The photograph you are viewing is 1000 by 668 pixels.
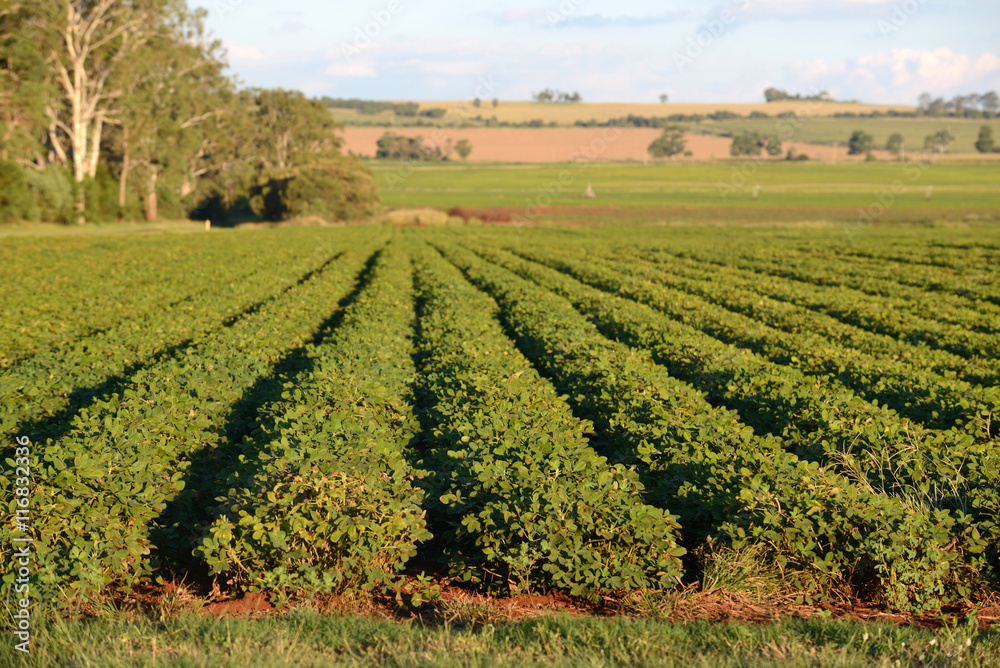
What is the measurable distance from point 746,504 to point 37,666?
520 centimetres

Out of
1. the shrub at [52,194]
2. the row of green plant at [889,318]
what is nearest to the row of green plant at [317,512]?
the row of green plant at [889,318]

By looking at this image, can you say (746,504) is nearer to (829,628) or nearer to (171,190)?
(829,628)

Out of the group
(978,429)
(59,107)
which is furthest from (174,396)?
(59,107)

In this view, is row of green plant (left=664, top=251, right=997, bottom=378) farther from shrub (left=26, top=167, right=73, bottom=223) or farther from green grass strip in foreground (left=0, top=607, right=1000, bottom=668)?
shrub (left=26, top=167, right=73, bottom=223)

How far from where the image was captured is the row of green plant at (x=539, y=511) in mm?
5422

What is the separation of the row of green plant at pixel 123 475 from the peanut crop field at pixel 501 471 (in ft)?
0.09

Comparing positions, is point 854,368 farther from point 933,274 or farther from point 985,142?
point 985,142

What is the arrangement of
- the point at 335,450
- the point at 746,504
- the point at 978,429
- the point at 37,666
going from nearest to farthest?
1. the point at 37,666
2. the point at 746,504
3. the point at 335,450
4. the point at 978,429

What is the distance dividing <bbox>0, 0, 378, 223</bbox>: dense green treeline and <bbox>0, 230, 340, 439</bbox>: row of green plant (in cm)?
3863

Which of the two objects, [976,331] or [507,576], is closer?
[507,576]

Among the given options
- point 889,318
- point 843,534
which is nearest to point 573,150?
point 889,318

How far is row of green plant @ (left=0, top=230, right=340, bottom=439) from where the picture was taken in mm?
8539

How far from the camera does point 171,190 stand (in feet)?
236

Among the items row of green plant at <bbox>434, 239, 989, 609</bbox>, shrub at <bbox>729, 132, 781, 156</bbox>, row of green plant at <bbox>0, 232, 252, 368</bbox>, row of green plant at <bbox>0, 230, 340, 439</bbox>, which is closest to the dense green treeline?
row of green plant at <bbox>0, 232, 252, 368</bbox>
